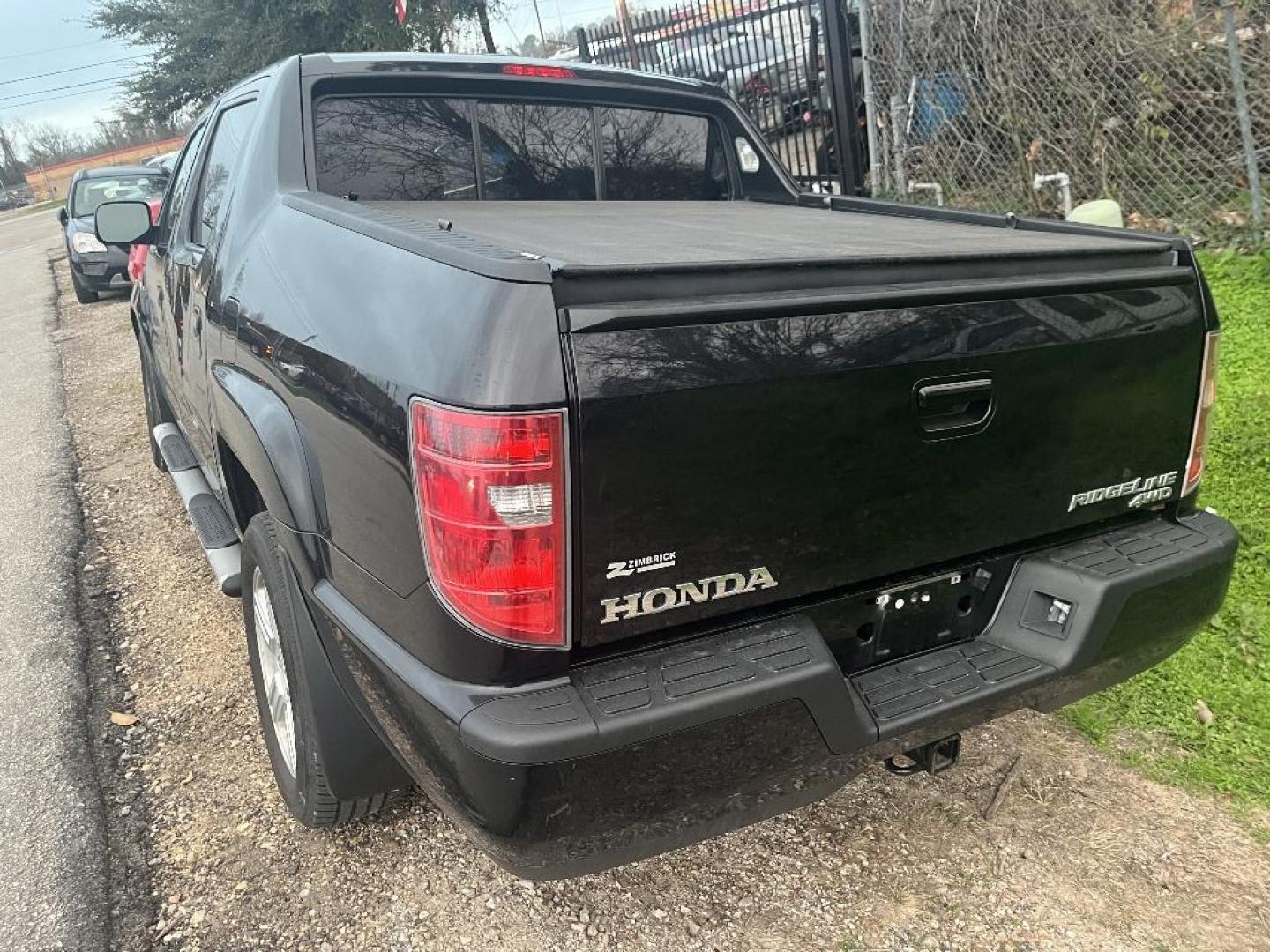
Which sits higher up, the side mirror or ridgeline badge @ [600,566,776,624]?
the side mirror

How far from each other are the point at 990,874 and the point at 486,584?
5.30 ft

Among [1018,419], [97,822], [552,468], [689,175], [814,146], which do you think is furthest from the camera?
[814,146]

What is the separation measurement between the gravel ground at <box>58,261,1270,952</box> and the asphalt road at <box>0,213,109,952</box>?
14cm

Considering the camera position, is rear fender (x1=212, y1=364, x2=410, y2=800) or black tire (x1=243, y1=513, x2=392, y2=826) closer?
rear fender (x1=212, y1=364, x2=410, y2=800)

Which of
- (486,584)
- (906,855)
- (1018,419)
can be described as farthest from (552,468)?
(906,855)

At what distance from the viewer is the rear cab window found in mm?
3090

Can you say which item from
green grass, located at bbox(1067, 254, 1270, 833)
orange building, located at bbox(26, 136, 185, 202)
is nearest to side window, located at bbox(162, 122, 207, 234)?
green grass, located at bbox(1067, 254, 1270, 833)

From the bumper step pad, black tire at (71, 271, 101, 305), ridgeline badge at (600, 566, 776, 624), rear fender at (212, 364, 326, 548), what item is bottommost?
black tire at (71, 271, 101, 305)

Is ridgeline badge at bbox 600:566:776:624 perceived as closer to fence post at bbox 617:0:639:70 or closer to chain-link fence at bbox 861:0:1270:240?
chain-link fence at bbox 861:0:1270:240

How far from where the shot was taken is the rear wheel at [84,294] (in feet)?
43.2

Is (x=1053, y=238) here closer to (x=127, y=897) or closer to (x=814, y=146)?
(x=127, y=897)

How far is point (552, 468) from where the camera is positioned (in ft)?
5.42

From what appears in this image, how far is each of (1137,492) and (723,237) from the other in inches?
46.8

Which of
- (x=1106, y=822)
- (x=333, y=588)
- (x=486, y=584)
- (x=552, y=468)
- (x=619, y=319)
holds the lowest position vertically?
(x=1106, y=822)
